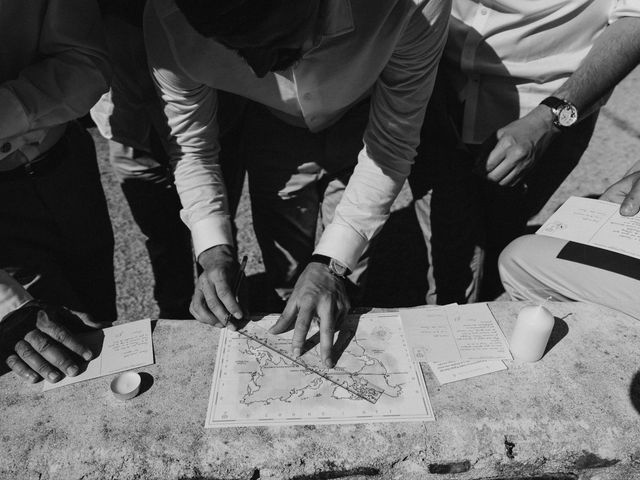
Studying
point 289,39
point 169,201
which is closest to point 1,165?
point 169,201

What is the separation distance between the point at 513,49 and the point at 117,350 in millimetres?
1631

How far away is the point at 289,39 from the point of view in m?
1.18

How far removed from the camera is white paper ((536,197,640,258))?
146 centimetres

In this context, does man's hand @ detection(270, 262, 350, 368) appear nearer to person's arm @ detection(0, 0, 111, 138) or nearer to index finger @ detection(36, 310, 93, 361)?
index finger @ detection(36, 310, 93, 361)

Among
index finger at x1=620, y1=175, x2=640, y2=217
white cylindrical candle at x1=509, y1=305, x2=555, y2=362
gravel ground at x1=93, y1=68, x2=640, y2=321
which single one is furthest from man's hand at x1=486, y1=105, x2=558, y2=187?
gravel ground at x1=93, y1=68, x2=640, y2=321

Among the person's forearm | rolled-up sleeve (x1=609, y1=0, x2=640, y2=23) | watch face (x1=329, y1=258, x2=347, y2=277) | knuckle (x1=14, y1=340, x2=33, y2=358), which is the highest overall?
rolled-up sleeve (x1=609, y1=0, x2=640, y2=23)

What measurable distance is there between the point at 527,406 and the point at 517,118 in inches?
45.8

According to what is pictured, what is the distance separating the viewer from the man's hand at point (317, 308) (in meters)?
1.49

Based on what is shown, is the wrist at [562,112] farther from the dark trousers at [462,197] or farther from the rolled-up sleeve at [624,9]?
the rolled-up sleeve at [624,9]

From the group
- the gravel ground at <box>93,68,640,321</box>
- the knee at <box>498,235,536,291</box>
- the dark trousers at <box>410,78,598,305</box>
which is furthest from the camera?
the gravel ground at <box>93,68,640,321</box>

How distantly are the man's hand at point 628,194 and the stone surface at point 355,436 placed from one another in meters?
0.44

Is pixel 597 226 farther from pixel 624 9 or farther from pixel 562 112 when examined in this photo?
pixel 624 9

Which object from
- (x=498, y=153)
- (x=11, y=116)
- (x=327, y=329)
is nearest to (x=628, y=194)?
(x=498, y=153)

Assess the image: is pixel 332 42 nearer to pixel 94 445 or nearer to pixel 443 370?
pixel 443 370
